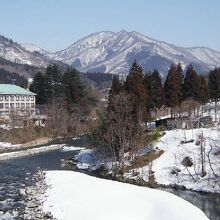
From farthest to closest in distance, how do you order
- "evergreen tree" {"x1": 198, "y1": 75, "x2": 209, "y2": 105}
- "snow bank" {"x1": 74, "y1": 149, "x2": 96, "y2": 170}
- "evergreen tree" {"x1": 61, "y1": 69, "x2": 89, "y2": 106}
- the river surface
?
1. "evergreen tree" {"x1": 61, "y1": 69, "x2": 89, "y2": 106}
2. "evergreen tree" {"x1": 198, "y1": 75, "x2": 209, "y2": 105}
3. "snow bank" {"x1": 74, "y1": 149, "x2": 96, "y2": 170}
4. the river surface

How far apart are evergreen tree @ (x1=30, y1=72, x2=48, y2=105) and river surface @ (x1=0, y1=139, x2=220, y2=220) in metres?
31.0

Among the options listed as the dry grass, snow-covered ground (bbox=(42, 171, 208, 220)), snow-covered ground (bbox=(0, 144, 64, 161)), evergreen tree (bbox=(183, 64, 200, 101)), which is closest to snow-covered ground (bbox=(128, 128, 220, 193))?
the dry grass

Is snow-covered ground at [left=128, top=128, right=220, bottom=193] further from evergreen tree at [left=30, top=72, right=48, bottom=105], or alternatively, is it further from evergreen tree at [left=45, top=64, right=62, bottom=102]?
evergreen tree at [left=30, top=72, right=48, bottom=105]

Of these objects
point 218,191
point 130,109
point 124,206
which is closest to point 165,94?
point 130,109

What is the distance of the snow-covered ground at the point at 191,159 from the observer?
34.3 metres

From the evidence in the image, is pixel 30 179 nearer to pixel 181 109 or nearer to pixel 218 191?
pixel 218 191

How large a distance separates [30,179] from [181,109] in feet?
74.7

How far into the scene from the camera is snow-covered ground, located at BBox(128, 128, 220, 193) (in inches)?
1352

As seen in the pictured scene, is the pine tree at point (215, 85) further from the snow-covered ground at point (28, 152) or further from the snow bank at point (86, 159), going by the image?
the snow-covered ground at point (28, 152)

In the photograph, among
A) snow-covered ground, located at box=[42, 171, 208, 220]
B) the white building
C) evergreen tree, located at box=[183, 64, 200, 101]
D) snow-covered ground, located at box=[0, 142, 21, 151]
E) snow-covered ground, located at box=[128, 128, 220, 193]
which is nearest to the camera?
snow-covered ground, located at box=[42, 171, 208, 220]

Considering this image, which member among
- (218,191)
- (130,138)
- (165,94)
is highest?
(165,94)

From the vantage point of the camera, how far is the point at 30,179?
1344 inches

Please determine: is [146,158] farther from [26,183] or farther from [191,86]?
[191,86]

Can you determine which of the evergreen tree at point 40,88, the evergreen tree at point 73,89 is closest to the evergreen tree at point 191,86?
the evergreen tree at point 73,89
